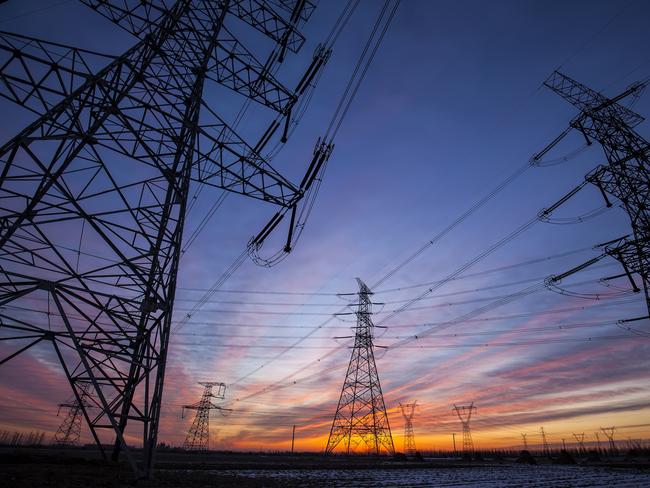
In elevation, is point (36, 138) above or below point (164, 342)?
above

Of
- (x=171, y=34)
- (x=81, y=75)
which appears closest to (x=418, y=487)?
(x=81, y=75)

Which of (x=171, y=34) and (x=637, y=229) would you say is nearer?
(x=171, y=34)

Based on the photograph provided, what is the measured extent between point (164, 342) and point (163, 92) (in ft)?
28.7

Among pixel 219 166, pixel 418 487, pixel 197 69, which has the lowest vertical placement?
pixel 418 487

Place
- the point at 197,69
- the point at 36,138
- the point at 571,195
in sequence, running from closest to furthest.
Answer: the point at 36,138, the point at 197,69, the point at 571,195

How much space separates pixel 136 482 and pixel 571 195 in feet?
84.3

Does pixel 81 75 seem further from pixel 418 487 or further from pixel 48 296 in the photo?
pixel 418 487

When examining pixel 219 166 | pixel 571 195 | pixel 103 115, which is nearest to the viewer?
pixel 103 115

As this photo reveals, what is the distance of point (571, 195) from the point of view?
22.3 meters

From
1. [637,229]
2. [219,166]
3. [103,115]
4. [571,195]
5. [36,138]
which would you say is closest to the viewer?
[36,138]

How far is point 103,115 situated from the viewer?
11062 millimetres

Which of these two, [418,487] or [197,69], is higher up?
[197,69]

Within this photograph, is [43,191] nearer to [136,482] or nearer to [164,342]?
[164,342]

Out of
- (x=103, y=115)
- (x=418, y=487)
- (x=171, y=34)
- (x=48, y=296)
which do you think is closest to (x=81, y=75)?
(x=103, y=115)
